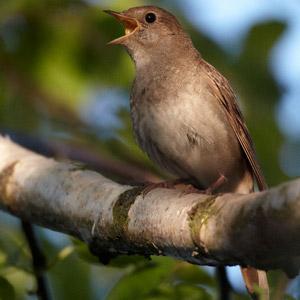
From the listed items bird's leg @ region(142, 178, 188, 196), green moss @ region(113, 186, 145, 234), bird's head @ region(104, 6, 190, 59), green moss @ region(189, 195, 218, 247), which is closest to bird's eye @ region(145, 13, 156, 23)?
bird's head @ region(104, 6, 190, 59)

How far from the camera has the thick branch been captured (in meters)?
2.16

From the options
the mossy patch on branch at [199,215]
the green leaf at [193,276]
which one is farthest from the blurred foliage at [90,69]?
the mossy patch on branch at [199,215]

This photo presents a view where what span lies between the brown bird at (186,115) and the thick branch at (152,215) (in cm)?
102

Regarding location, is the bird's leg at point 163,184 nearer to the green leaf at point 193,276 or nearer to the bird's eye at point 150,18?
the green leaf at point 193,276

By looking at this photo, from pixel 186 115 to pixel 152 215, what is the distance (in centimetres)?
161

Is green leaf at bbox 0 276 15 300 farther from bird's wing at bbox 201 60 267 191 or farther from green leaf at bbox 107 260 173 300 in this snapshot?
bird's wing at bbox 201 60 267 191

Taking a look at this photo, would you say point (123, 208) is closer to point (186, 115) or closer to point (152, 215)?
point (152, 215)

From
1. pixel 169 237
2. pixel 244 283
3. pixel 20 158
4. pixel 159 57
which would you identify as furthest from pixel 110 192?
pixel 159 57

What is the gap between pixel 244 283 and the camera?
4.12m

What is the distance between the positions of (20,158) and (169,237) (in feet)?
5.92

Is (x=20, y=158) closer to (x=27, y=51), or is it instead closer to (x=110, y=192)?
(x=110, y=192)

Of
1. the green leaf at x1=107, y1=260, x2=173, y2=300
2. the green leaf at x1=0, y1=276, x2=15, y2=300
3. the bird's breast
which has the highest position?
the bird's breast

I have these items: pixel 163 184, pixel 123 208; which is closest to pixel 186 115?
pixel 163 184

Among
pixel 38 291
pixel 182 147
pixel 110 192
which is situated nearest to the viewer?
Answer: pixel 110 192
